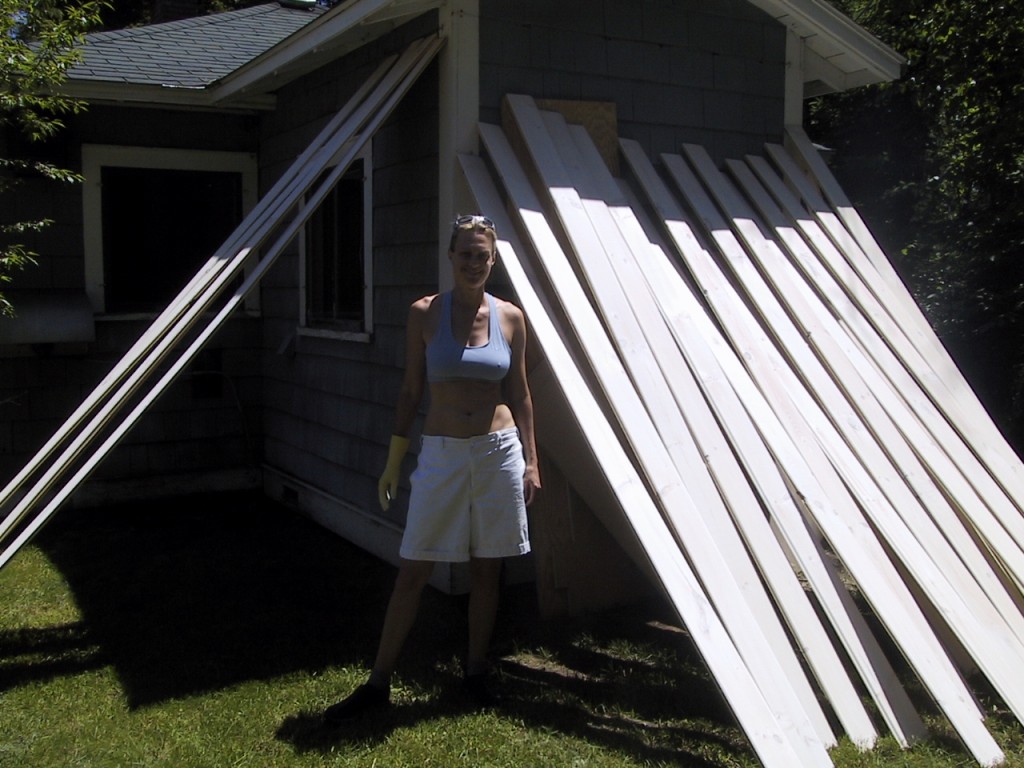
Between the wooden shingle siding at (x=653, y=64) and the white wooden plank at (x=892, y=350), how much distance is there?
19.7 inches

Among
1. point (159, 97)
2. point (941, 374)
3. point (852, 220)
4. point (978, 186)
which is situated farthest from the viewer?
point (978, 186)

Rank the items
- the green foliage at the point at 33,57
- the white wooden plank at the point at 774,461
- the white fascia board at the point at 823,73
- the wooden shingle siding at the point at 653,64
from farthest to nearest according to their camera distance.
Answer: the white fascia board at the point at 823,73 → the green foliage at the point at 33,57 → the wooden shingle siding at the point at 653,64 → the white wooden plank at the point at 774,461

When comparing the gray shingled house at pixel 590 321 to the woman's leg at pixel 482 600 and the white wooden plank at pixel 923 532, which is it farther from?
the woman's leg at pixel 482 600

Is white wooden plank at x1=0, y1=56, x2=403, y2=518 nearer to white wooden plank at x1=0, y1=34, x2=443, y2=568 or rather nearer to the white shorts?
white wooden plank at x1=0, y1=34, x2=443, y2=568

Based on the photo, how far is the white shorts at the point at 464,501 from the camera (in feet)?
12.6

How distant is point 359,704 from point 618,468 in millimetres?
1334

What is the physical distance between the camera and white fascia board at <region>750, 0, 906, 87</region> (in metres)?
6.05

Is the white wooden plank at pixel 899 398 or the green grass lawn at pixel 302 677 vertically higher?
the white wooden plank at pixel 899 398

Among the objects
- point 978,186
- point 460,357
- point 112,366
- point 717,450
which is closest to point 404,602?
point 460,357

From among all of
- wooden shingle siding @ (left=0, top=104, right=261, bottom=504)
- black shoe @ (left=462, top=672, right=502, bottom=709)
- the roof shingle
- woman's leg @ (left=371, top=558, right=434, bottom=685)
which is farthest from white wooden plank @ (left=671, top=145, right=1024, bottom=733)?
the roof shingle

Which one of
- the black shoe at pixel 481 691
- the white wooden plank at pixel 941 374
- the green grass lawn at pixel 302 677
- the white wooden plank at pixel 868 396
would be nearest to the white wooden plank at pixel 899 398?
the white wooden plank at pixel 868 396

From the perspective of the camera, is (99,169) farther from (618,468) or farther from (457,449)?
(618,468)

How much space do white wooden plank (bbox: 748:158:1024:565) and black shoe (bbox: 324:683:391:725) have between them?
9.00 ft

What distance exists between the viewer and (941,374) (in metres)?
5.19
